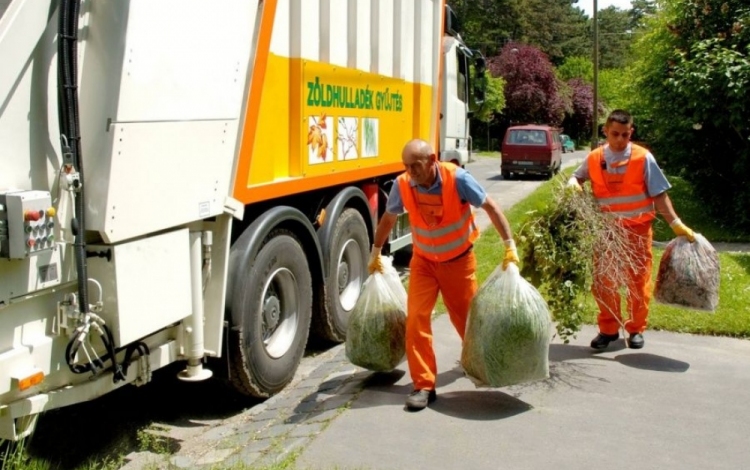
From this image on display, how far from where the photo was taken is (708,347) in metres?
5.80

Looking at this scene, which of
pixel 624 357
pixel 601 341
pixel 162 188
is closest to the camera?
pixel 162 188

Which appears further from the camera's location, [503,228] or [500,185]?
[500,185]

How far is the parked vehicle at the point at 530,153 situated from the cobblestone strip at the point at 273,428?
21.1 metres

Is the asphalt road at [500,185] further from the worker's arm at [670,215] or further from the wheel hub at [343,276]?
the worker's arm at [670,215]

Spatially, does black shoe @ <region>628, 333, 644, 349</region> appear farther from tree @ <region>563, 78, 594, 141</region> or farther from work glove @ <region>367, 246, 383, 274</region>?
tree @ <region>563, 78, 594, 141</region>

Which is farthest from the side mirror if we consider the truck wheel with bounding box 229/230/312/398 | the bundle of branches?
the truck wheel with bounding box 229/230/312/398

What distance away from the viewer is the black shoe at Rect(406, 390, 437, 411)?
4465 mm

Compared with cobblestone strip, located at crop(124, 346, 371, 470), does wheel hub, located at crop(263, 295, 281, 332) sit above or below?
above

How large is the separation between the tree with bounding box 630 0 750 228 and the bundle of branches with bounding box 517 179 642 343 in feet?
24.8

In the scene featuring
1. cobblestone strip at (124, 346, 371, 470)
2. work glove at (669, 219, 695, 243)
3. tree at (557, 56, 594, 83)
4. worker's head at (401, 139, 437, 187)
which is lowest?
cobblestone strip at (124, 346, 371, 470)

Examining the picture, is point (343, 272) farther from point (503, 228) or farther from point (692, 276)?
point (692, 276)

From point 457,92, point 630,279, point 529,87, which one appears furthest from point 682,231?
point 529,87

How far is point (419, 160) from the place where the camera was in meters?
4.38

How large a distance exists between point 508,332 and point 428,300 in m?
0.54
